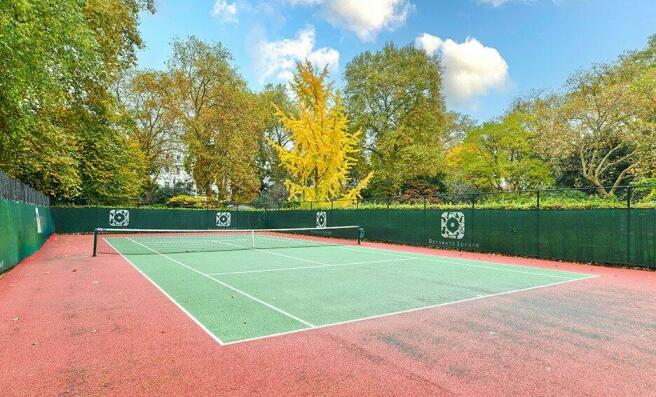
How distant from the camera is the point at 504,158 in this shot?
3425 centimetres

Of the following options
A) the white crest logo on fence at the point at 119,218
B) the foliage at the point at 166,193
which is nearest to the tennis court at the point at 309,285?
the white crest logo on fence at the point at 119,218

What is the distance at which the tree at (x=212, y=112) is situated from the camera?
34312 millimetres

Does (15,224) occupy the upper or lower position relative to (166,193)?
lower

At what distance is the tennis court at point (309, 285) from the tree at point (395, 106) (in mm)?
21511

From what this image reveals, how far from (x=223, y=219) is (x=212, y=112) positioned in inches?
397

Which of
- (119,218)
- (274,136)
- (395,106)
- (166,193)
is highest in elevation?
(274,136)

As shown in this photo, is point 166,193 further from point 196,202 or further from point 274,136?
point 274,136

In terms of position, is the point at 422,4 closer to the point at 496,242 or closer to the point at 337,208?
the point at 337,208

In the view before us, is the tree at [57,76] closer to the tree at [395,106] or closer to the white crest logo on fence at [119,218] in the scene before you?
the white crest logo on fence at [119,218]

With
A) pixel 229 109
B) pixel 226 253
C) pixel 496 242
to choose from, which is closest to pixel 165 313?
pixel 226 253

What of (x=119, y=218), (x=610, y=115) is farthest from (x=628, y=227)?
(x=119, y=218)

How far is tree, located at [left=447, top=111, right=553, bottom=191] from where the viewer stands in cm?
3338

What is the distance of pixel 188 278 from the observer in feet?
30.3

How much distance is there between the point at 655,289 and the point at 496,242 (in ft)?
22.5
